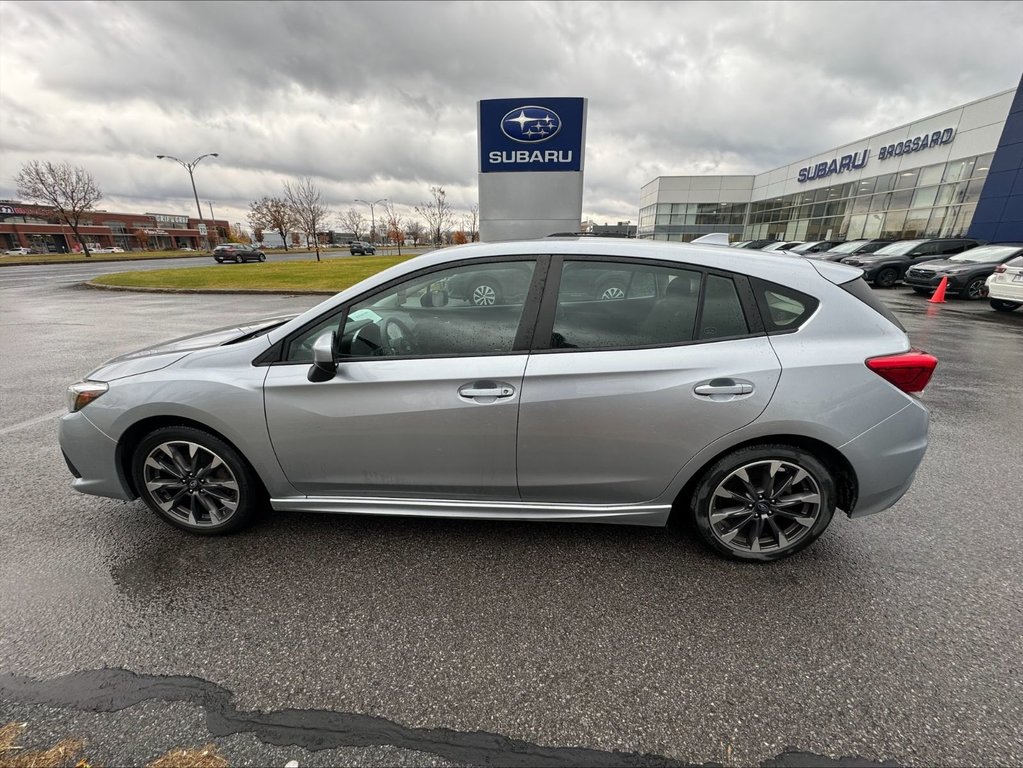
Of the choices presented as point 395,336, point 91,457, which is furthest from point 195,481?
point 395,336

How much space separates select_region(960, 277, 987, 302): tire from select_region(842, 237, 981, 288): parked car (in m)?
3.10

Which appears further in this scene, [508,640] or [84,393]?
[84,393]

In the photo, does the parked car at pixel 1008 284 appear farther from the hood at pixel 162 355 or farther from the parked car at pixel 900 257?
the hood at pixel 162 355

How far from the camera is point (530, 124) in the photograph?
31.4 ft

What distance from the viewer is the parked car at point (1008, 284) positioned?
10.7 m

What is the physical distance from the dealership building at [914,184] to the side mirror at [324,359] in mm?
16541

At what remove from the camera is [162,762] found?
1551 millimetres

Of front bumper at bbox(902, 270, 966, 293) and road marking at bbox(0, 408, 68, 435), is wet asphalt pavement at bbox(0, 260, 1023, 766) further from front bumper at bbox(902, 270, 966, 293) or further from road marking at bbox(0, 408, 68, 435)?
front bumper at bbox(902, 270, 966, 293)

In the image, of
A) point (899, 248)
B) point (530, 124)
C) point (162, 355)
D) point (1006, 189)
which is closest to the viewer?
point (162, 355)

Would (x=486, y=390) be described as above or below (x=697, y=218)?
below

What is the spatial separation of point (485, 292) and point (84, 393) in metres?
2.35

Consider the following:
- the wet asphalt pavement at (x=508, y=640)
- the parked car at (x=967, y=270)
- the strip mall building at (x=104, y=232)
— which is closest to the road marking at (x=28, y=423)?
the wet asphalt pavement at (x=508, y=640)

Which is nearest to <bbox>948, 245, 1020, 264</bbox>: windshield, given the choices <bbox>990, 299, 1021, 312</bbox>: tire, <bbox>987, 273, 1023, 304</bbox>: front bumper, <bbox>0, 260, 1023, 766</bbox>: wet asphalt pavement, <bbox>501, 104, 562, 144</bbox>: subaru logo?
<bbox>990, 299, 1021, 312</bbox>: tire

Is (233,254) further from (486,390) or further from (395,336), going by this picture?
(486,390)
